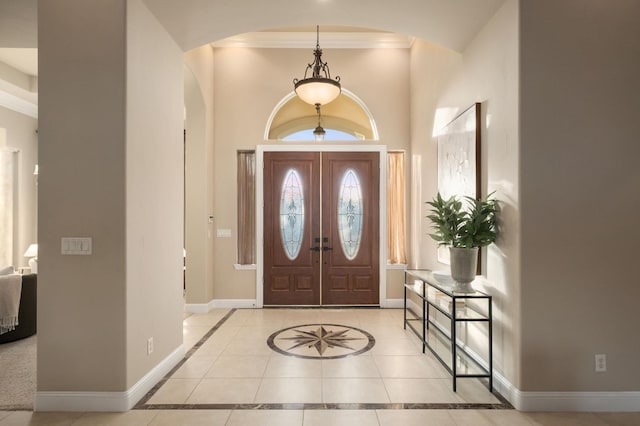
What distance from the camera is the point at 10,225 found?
681cm

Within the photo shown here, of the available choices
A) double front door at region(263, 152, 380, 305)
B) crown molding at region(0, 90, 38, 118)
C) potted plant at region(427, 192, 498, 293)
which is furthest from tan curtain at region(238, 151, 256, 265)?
crown molding at region(0, 90, 38, 118)

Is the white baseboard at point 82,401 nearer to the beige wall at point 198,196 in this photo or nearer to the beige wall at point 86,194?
the beige wall at point 86,194

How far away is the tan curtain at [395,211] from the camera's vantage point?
629 centimetres

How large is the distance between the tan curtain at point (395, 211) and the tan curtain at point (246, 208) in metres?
2.19

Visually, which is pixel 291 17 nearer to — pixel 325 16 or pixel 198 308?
pixel 325 16

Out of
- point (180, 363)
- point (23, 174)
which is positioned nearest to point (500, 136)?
point (180, 363)

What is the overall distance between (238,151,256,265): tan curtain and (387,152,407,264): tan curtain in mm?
2188

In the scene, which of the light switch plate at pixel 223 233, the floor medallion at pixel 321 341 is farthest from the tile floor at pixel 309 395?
the light switch plate at pixel 223 233

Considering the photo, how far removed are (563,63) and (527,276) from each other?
1613 millimetres

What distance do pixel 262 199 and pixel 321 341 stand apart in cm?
258

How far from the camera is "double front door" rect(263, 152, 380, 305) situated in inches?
246

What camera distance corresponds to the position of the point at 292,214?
6273 mm

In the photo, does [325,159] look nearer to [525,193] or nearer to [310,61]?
[310,61]

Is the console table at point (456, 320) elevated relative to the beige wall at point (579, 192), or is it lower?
lower
